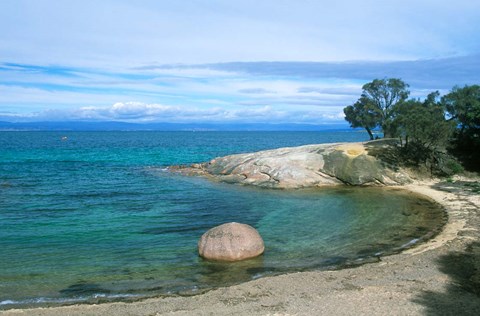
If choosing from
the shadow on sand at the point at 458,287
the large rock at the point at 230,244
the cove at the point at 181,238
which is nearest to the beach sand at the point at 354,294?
the shadow on sand at the point at 458,287

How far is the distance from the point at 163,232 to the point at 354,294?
13.0 metres

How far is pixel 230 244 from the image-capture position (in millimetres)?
19422

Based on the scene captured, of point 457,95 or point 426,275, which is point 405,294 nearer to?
point 426,275

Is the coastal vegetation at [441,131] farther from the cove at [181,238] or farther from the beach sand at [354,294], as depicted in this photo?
the beach sand at [354,294]

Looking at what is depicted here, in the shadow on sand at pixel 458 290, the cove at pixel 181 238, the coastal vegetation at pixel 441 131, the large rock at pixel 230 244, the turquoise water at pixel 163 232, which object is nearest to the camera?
the shadow on sand at pixel 458 290

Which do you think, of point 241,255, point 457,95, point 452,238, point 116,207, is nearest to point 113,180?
point 116,207

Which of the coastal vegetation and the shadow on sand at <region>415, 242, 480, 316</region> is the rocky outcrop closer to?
the coastal vegetation

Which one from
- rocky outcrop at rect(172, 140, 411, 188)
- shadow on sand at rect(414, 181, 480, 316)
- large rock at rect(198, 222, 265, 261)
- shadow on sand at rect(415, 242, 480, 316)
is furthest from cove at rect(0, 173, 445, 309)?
rocky outcrop at rect(172, 140, 411, 188)

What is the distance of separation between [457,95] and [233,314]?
140 feet

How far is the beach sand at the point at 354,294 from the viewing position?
13.7 meters

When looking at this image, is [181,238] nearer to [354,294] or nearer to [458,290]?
[354,294]

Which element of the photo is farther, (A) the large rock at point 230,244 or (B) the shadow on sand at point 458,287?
(A) the large rock at point 230,244

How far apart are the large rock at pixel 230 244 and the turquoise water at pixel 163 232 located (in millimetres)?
520

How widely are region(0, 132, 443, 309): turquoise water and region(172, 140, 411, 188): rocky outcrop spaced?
2458mm
